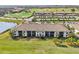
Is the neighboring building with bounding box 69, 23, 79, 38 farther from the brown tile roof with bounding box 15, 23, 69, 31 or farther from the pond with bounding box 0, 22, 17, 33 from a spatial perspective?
the pond with bounding box 0, 22, 17, 33

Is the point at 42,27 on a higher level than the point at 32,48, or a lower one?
higher

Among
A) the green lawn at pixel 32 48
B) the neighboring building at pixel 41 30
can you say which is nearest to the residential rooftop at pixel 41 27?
the neighboring building at pixel 41 30

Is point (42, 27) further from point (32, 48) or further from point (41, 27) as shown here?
point (32, 48)

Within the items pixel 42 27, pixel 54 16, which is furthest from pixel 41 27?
pixel 54 16

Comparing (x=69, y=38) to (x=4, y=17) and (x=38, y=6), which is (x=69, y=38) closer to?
(x=38, y=6)

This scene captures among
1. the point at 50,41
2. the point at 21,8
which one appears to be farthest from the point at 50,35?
the point at 21,8

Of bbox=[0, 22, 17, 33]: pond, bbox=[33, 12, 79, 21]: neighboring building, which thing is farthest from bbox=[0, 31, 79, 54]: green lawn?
bbox=[33, 12, 79, 21]: neighboring building

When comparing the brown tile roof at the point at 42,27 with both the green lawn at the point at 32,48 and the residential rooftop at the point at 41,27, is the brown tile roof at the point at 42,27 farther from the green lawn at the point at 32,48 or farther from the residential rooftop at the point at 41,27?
the green lawn at the point at 32,48
